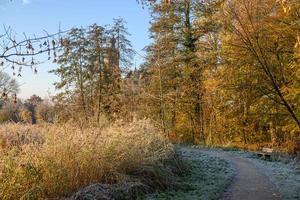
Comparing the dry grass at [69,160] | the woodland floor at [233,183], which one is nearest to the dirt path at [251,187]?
the woodland floor at [233,183]

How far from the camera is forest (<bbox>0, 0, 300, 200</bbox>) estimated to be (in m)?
6.99

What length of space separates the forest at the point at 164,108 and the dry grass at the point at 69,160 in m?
0.02

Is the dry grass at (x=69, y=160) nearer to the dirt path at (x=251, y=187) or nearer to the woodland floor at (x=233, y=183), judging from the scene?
the woodland floor at (x=233, y=183)

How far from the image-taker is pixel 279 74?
1817 cm

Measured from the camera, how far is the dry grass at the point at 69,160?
20.5 ft

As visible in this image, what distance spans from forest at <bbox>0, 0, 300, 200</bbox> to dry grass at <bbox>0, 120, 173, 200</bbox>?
2 centimetres

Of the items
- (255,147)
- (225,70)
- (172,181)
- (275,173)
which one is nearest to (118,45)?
(225,70)

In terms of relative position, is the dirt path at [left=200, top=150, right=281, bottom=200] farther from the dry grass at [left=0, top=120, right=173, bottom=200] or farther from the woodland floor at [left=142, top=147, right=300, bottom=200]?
the dry grass at [left=0, top=120, right=173, bottom=200]

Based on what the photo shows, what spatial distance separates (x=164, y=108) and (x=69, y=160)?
670 inches

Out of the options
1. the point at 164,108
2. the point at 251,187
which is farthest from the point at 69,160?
the point at 164,108

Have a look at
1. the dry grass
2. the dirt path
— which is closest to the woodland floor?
the dirt path

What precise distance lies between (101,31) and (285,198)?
20.3m

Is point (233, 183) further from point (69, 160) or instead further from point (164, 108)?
point (164, 108)

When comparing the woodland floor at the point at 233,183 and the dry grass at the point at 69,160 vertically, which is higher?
the dry grass at the point at 69,160
